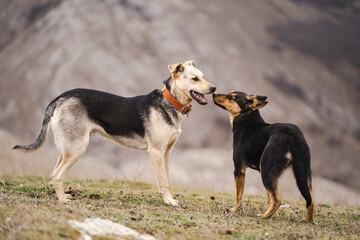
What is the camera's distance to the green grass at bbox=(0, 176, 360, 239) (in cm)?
458

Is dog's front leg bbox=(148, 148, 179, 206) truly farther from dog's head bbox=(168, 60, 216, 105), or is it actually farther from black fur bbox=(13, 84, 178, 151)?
dog's head bbox=(168, 60, 216, 105)

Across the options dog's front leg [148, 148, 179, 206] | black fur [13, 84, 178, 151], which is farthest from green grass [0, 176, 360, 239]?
black fur [13, 84, 178, 151]

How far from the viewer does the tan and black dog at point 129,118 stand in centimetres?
745

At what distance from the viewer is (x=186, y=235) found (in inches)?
201

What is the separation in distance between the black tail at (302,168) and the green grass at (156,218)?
635mm

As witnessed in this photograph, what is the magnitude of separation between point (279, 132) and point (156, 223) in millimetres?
2738

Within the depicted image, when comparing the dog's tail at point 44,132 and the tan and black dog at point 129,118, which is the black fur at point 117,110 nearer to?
the tan and black dog at point 129,118

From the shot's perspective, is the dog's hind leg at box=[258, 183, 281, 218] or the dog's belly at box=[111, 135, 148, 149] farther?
the dog's belly at box=[111, 135, 148, 149]

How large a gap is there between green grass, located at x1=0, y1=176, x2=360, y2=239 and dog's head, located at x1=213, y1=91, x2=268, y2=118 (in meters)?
1.99

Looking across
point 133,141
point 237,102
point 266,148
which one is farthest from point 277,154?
point 133,141

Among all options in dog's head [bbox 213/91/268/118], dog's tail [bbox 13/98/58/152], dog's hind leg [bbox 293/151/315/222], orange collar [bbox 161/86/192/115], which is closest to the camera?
dog's hind leg [bbox 293/151/315/222]

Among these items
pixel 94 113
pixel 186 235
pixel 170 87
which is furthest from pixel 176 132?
pixel 186 235

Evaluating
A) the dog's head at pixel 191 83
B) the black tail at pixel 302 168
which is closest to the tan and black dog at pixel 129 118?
the dog's head at pixel 191 83

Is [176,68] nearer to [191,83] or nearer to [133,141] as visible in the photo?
[191,83]
